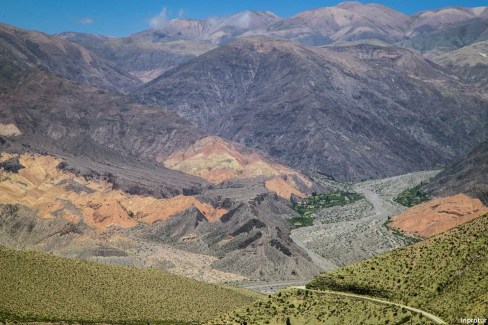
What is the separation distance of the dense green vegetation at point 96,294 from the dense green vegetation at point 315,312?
93.9 feet

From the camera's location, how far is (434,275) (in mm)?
64812

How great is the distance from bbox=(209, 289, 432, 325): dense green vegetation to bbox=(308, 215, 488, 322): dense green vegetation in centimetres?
242

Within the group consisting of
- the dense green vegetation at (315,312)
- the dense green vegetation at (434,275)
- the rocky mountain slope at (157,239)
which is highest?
the dense green vegetation at (434,275)

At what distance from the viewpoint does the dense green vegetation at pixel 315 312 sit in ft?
195

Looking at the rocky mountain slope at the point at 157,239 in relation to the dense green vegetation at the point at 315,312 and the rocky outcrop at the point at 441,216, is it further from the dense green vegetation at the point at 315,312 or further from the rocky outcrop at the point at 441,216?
the dense green vegetation at the point at 315,312

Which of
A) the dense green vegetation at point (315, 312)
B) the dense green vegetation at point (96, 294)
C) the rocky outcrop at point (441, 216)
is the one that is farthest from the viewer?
the rocky outcrop at point (441, 216)

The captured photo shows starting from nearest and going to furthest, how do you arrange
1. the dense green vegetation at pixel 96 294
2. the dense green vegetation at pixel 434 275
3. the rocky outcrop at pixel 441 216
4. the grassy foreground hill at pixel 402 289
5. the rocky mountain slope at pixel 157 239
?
the dense green vegetation at pixel 434 275
the grassy foreground hill at pixel 402 289
the dense green vegetation at pixel 96 294
the rocky mountain slope at pixel 157 239
the rocky outcrop at pixel 441 216

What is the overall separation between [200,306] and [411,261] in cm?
4057

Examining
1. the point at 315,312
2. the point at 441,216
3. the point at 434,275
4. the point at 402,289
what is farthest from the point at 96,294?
the point at 441,216

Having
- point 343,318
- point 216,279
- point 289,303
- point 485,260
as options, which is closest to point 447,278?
point 485,260

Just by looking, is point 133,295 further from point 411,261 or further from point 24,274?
point 411,261

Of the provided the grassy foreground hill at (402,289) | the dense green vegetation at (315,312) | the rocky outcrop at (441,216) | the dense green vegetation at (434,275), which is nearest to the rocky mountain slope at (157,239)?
the rocky outcrop at (441,216)

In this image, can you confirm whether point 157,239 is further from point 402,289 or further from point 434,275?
point 434,275

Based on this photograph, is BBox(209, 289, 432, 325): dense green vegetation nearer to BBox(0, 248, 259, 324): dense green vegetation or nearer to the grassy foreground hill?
the grassy foreground hill
